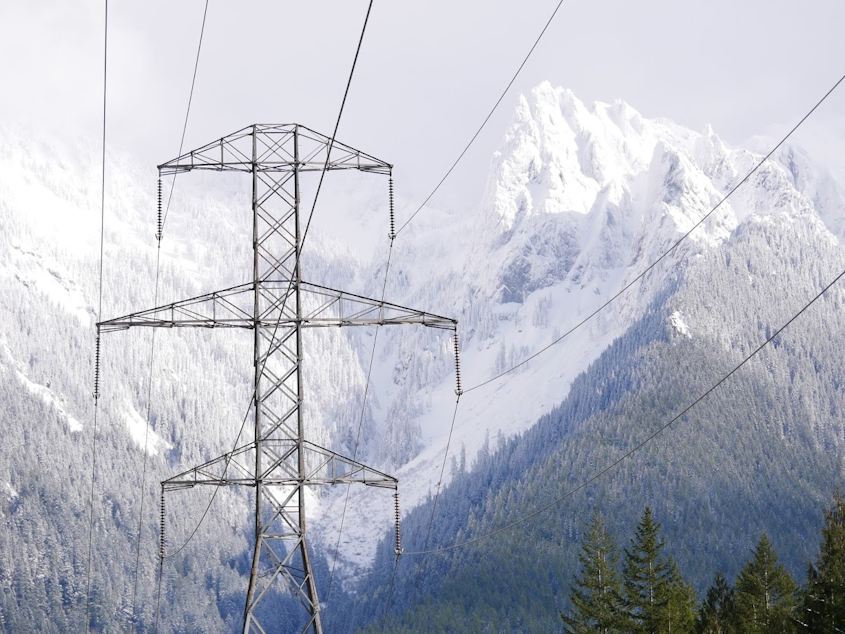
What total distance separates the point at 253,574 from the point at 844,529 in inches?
1543

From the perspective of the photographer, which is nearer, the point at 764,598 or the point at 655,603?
the point at 655,603

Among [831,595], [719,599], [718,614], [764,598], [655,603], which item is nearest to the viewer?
[831,595]

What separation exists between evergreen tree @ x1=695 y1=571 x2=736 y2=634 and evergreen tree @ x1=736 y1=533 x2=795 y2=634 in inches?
38.9

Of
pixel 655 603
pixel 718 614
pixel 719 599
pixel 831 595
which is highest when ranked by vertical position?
pixel 719 599

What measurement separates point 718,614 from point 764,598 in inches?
260

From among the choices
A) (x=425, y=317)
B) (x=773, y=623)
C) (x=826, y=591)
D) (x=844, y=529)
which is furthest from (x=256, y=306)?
(x=773, y=623)

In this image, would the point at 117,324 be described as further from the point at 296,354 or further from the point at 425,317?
the point at 425,317

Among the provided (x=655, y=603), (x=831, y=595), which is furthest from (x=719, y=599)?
(x=831, y=595)

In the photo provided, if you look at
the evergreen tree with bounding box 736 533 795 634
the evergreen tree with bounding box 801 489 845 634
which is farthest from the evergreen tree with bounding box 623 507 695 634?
the evergreen tree with bounding box 801 489 845 634

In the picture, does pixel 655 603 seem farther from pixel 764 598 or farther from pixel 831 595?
pixel 831 595

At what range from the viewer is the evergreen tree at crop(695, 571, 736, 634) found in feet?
239

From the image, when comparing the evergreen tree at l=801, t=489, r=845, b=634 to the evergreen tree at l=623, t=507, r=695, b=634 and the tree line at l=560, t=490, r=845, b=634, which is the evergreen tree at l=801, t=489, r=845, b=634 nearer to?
the tree line at l=560, t=490, r=845, b=634

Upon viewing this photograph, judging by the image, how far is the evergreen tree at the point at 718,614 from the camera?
72875mm

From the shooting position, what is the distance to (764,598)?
81562 mm
